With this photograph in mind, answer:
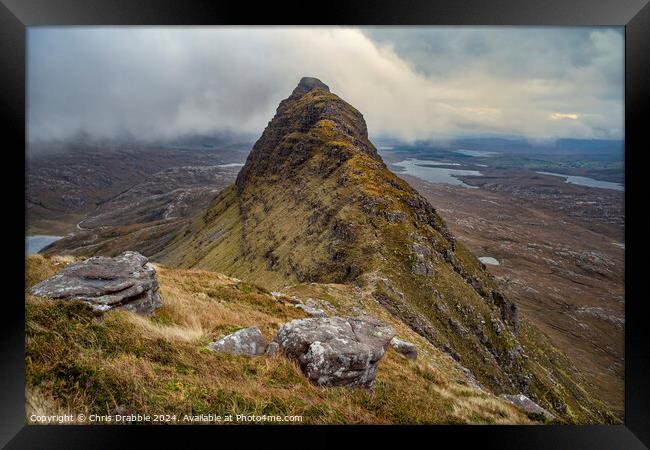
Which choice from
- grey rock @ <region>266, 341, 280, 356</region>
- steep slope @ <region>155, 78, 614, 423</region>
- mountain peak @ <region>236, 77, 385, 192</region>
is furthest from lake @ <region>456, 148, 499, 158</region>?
mountain peak @ <region>236, 77, 385, 192</region>

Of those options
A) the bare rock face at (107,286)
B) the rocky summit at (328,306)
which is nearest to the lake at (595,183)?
the rocky summit at (328,306)

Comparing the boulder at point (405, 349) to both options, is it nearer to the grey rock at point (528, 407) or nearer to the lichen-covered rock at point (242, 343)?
the grey rock at point (528, 407)

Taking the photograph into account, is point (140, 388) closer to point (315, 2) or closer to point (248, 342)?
point (248, 342)

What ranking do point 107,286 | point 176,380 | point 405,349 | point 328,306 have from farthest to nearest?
point 328,306, point 405,349, point 107,286, point 176,380

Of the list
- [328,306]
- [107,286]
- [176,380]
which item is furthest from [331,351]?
[328,306]

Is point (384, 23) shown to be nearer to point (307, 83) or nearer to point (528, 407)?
point (528, 407)

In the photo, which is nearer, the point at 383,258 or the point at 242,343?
the point at 242,343
